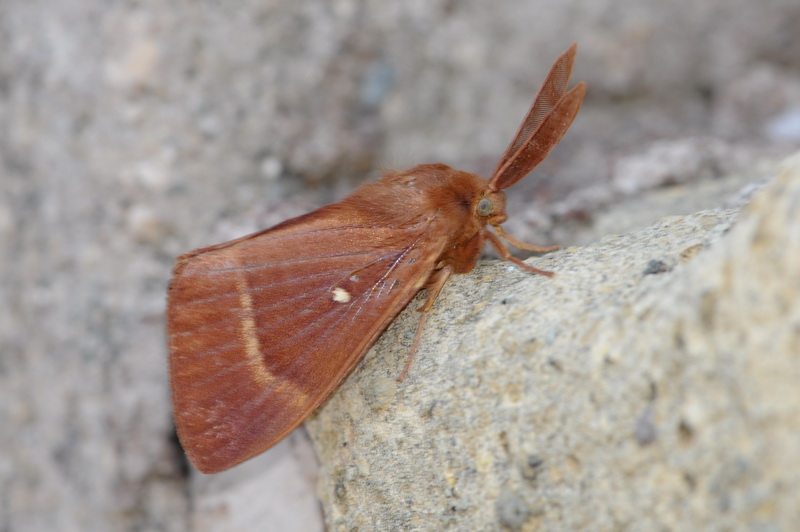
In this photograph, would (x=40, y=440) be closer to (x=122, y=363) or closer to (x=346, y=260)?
(x=122, y=363)

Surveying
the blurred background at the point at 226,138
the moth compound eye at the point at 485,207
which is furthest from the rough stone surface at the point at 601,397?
the blurred background at the point at 226,138

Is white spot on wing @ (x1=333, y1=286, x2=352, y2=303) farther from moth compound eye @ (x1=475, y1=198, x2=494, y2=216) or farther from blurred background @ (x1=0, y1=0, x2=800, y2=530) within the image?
blurred background @ (x1=0, y1=0, x2=800, y2=530)

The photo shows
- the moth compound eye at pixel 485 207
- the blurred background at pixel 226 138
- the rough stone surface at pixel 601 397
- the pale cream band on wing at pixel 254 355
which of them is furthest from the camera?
the blurred background at pixel 226 138

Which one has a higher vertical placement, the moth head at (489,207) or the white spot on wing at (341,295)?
the moth head at (489,207)

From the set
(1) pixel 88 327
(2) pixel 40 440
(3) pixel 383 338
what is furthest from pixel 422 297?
(2) pixel 40 440

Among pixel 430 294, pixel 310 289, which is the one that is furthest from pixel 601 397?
pixel 310 289

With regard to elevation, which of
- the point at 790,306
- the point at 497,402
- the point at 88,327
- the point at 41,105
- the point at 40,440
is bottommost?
the point at 790,306

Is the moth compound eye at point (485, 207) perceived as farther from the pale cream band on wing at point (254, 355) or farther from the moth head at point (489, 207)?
the pale cream band on wing at point (254, 355)
